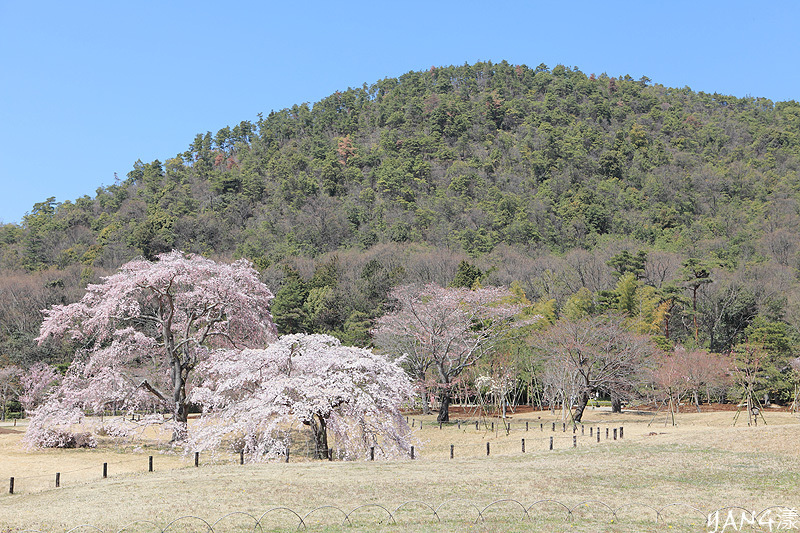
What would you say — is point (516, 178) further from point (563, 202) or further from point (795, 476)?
point (795, 476)

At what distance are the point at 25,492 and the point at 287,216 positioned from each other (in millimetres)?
72037

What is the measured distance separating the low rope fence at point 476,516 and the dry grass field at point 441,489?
0.04 meters

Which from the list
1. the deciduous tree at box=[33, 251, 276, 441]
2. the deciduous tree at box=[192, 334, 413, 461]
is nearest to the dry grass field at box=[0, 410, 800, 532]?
the deciduous tree at box=[192, 334, 413, 461]

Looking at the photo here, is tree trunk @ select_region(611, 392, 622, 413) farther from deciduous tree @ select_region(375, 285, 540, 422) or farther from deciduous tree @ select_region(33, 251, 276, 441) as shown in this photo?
deciduous tree @ select_region(33, 251, 276, 441)

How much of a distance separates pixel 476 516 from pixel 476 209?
7195 centimetres

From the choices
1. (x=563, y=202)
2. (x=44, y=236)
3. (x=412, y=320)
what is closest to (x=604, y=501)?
(x=412, y=320)

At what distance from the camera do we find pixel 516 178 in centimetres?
9356

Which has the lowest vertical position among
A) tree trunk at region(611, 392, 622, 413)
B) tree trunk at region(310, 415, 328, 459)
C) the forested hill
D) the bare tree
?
tree trunk at region(611, 392, 622, 413)

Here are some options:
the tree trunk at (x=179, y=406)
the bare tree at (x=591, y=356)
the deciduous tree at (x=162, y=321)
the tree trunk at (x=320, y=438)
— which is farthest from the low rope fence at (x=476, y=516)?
the bare tree at (x=591, y=356)

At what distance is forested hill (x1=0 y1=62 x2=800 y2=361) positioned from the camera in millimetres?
54438

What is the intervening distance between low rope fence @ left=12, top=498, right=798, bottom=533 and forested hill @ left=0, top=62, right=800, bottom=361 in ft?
116

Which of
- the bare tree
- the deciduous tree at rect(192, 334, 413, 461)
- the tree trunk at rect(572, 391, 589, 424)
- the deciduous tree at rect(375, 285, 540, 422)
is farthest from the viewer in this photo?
the deciduous tree at rect(375, 285, 540, 422)

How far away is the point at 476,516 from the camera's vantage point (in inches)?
448

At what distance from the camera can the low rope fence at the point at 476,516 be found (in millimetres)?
10742
